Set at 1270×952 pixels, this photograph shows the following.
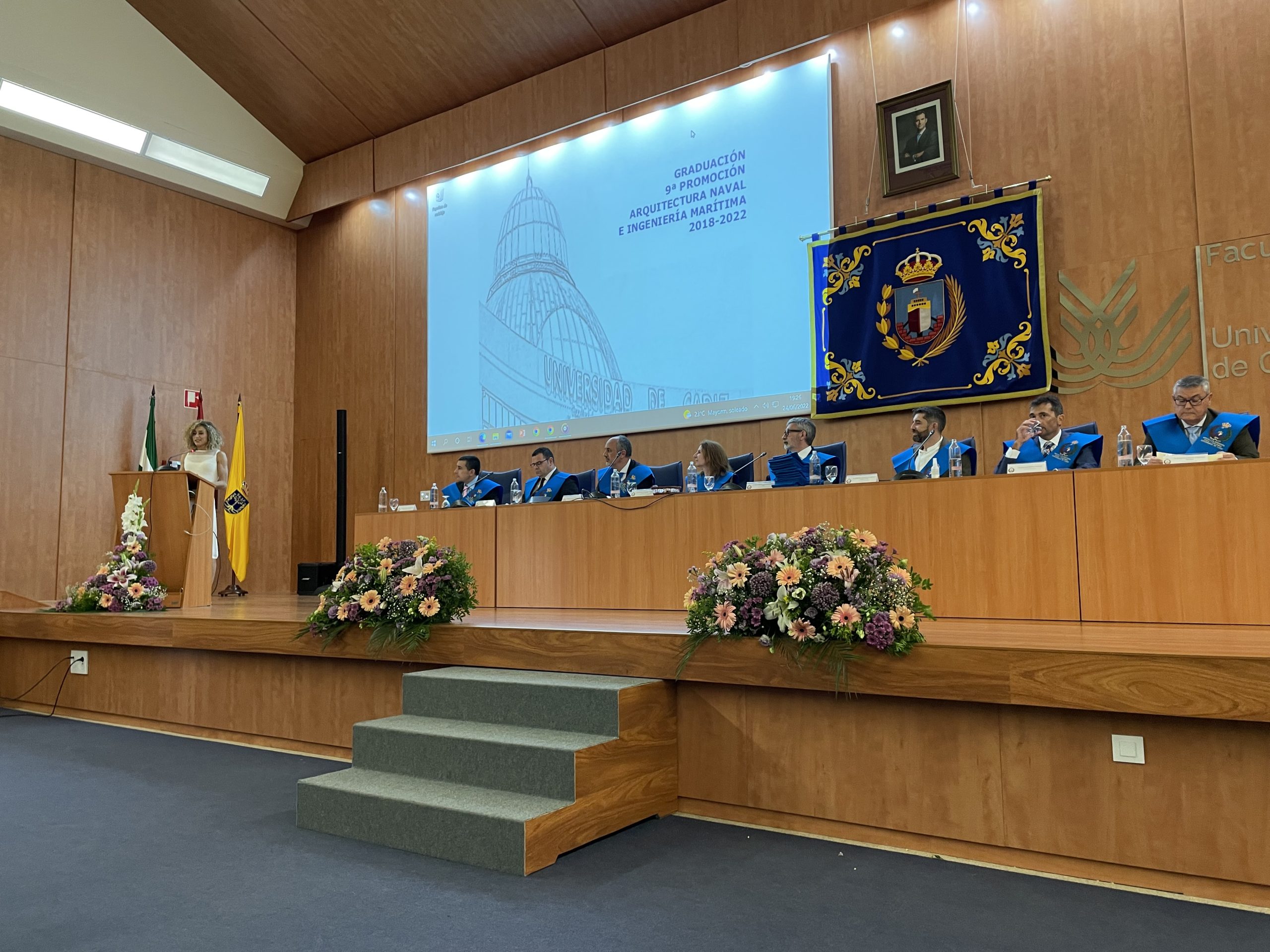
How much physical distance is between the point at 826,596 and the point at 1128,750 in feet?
2.65

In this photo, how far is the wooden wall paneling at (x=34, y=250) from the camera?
277 inches

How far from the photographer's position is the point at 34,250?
720 centimetres

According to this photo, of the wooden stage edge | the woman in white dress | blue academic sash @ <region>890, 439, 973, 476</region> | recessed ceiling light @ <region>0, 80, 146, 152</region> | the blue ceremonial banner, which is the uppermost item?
recessed ceiling light @ <region>0, 80, 146, 152</region>

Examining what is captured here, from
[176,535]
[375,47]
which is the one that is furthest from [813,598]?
[375,47]

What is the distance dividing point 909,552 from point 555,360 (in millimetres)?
4193

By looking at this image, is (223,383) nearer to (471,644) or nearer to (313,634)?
(313,634)

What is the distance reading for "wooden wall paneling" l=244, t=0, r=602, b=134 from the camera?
6.95 meters

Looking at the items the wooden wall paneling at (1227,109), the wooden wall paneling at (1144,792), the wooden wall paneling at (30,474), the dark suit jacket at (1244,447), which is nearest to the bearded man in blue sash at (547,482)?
the dark suit jacket at (1244,447)

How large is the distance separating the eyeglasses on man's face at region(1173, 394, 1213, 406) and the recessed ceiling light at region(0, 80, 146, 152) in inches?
303

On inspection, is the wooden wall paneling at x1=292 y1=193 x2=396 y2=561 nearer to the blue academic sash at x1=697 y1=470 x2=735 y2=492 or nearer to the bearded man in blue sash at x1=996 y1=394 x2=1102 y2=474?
the blue academic sash at x1=697 y1=470 x2=735 y2=492

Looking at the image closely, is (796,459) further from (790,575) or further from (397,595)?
(397,595)

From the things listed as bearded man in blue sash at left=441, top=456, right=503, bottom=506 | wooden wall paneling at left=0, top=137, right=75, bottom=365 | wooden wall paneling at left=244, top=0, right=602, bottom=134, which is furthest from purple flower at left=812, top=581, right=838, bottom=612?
wooden wall paneling at left=0, top=137, right=75, bottom=365

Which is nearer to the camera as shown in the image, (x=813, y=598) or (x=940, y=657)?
(x=940, y=657)

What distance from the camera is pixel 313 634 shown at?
3.82 meters
